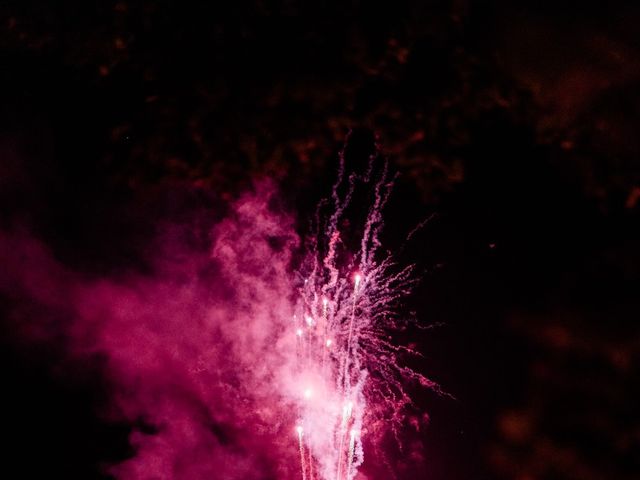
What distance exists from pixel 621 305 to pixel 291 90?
2.36 meters

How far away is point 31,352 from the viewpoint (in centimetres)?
1105

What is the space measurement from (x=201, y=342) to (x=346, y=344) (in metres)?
3.69

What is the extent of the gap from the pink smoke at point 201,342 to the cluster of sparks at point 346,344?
580 mm

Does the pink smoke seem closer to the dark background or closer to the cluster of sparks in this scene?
the cluster of sparks

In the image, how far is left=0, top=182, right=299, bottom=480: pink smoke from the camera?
12492 mm

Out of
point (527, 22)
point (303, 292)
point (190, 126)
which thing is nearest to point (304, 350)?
point (303, 292)

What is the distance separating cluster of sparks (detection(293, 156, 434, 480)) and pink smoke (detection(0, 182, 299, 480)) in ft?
1.90

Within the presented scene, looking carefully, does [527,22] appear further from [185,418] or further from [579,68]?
[185,418]

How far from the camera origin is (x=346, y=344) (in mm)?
12445

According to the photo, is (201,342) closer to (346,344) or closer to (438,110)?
(346,344)

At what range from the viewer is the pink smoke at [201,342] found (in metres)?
12.5

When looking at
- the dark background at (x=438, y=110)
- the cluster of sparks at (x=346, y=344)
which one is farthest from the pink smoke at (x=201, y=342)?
the dark background at (x=438, y=110)

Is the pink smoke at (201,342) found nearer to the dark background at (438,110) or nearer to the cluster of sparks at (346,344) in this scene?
the cluster of sparks at (346,344)

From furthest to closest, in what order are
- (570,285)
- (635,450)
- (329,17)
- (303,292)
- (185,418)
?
1. (185,418)
2. (303,292)
3. (329,17)
4. (570,285)
5. (635,450)
